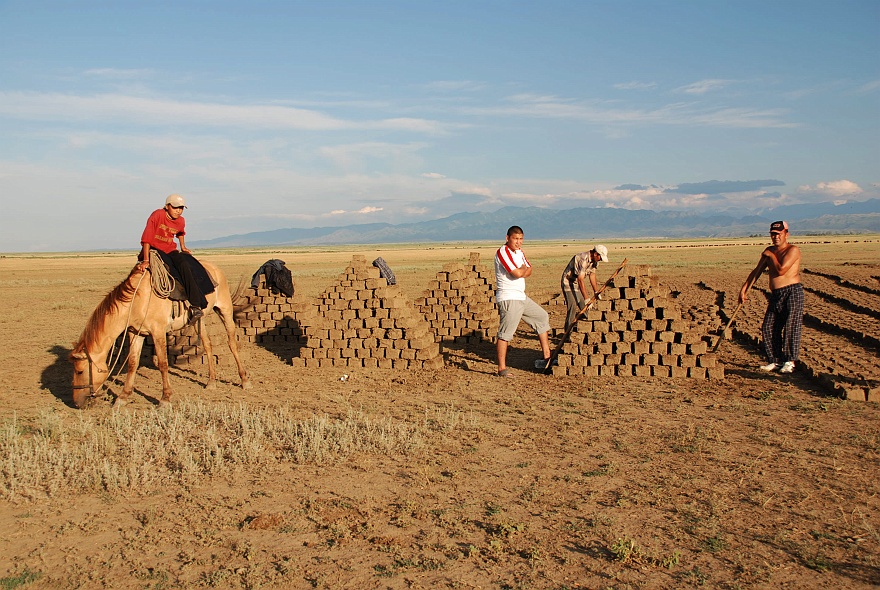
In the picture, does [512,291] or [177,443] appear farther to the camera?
[512,291]

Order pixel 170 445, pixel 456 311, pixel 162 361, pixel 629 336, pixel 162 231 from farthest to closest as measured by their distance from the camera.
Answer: pixel 456 311 → pixel 629 336 → pixel 162 231 → pixel 162 361 → pixel 170 445

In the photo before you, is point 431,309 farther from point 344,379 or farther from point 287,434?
point 287,434

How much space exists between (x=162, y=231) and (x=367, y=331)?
400 centimetres

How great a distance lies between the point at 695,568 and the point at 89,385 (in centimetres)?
822

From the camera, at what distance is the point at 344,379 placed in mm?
11430

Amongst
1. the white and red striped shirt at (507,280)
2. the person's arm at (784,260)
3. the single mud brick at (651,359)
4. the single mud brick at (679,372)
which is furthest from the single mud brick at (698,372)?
the white and red striped shirt at (507,280)

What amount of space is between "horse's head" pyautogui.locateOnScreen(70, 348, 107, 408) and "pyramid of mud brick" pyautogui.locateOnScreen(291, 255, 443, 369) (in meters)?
4.03

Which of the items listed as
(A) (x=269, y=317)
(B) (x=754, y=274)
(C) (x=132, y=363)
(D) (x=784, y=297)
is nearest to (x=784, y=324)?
(D) (x=784, y=297)

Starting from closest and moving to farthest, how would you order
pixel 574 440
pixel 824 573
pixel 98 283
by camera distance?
pixel 824 573, pixel 574 440, pixel 98 283

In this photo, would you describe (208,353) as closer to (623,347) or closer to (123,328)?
(123,328)

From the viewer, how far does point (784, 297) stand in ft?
33.5

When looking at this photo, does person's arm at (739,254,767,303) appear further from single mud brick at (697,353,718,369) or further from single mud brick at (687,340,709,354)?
single mud brick at (697,353,718,369)

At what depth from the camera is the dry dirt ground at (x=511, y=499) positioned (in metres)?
4.65

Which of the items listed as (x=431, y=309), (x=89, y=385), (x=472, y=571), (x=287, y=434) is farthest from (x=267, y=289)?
(x=472, y=571)
